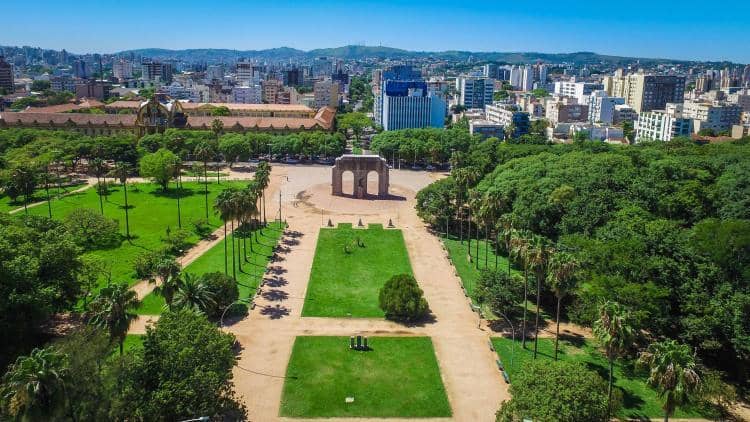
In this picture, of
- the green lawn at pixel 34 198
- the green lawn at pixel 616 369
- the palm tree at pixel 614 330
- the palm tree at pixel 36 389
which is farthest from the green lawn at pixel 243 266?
the green lawn at pixel 34 198

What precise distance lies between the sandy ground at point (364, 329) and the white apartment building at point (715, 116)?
143148mm

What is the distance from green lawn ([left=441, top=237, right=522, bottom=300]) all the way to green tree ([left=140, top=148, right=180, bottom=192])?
54.0 m

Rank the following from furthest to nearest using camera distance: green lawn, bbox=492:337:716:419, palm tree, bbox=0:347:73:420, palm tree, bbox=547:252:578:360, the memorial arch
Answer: the memorial arch < palm tree, bbox=547:252:578:360 < green lawn, bbox=492:337:716:419 < palm tree, bbox=0:347:73:420

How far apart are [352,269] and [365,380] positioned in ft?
87.0

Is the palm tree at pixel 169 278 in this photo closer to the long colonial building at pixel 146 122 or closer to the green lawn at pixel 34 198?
the green lawn at pixel 34 198

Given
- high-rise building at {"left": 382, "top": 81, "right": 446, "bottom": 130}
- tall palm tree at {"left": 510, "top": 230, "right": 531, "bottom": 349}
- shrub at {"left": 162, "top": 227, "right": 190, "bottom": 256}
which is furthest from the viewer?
high-rise building at {"left": 382, "top": 81, "right": 446, "bottom": 130}

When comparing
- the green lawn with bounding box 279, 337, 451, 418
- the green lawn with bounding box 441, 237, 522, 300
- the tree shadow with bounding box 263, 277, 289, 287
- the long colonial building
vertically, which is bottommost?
the green lawn with bounding box 279, 337, 451, 418

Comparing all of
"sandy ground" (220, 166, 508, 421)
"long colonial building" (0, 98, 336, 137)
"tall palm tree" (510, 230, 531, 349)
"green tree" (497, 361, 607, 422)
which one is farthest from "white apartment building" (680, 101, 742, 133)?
"green tree" (497, 361, 607, 422)

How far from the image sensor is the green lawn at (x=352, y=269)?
5975 cm

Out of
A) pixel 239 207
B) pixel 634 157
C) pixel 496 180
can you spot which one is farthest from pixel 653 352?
pixel 634 157

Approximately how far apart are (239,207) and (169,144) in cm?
8288

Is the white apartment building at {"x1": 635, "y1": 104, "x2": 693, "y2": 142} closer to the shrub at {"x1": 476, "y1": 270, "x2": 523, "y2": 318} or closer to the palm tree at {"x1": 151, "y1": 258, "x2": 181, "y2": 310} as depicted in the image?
the shrub at {"x1": 476, "y1": 270, "x2": 523, "y2": 318}

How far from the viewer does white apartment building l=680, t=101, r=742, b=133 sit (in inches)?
7446

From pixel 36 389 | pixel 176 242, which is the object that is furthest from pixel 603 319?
pixel 176 242
